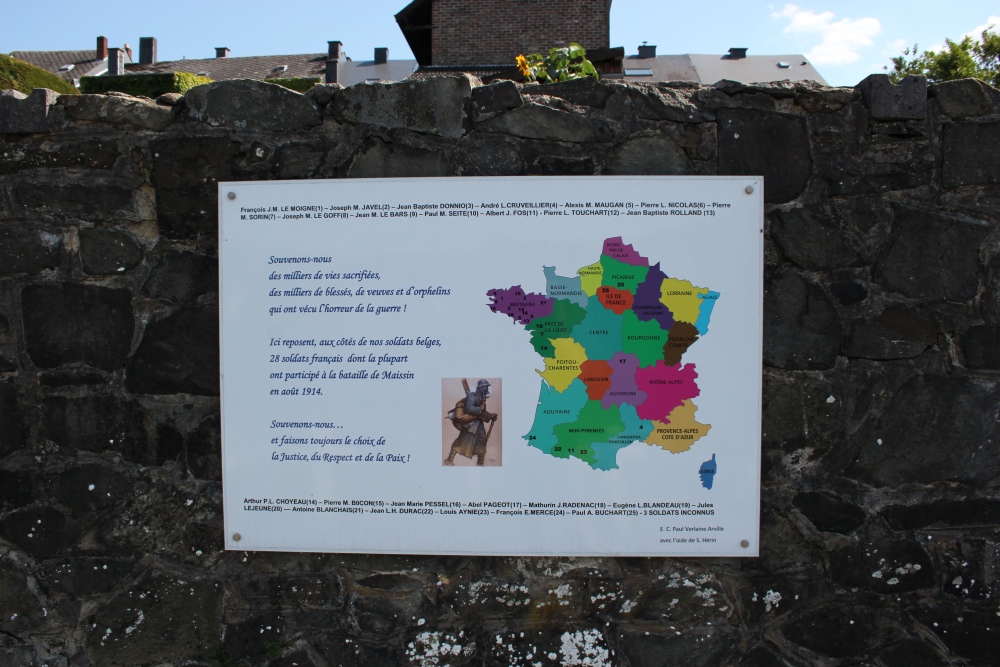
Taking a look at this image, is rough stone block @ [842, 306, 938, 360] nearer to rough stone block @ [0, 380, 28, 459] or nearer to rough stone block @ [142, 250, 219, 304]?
rough stone block @ [142, 250, 219, 304]

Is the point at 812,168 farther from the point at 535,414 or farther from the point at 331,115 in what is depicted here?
the point at 331,115

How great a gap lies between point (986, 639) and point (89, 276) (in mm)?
3358

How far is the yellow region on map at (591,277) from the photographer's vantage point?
2258 millimetres

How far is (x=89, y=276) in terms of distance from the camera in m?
2.39

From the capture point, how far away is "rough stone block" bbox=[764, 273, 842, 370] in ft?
7.54

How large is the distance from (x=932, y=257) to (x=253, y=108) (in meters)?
2.37

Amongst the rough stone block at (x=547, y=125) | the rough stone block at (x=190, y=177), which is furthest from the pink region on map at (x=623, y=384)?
the rough stone block at (x=190, y=177)

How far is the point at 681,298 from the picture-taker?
2.26m

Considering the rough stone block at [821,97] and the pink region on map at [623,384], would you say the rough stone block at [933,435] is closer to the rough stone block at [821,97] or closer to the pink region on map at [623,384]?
the pink region on map at [623,384]

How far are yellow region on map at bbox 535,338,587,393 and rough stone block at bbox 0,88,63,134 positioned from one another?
75.2 inches

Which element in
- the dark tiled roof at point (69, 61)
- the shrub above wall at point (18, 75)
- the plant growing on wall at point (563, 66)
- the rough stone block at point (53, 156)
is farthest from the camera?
the dark tiled roof at point (69, 61)

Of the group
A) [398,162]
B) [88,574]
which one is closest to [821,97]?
[398,162]

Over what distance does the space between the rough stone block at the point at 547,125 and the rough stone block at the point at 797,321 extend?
2.56ft

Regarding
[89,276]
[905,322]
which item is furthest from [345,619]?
[905,322]
